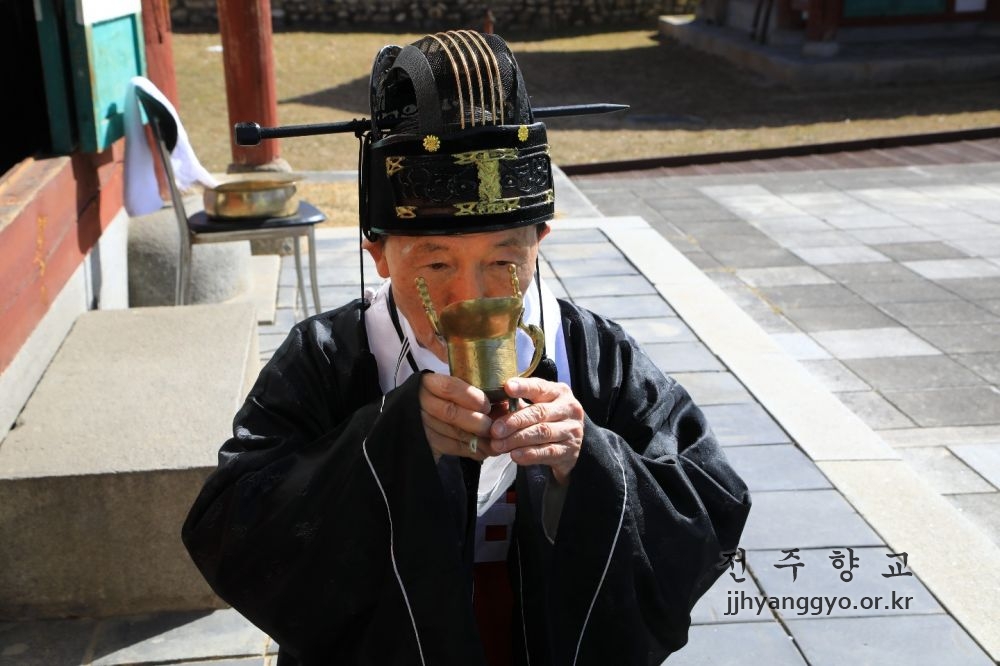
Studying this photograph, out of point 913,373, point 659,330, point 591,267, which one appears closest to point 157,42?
point 591,267

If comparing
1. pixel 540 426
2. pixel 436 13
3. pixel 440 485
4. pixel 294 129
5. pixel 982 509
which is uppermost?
pixel 294 129

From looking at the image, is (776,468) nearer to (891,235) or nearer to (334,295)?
(334,295)

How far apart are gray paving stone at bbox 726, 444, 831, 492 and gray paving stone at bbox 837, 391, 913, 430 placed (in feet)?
3.27

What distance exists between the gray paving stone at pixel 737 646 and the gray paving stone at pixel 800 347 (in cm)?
299

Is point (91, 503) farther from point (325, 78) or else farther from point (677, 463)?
point (325, 78)

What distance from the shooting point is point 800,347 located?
626 cm

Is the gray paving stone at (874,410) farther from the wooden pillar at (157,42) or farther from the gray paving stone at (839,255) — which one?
the wooden pillar at (157,42)

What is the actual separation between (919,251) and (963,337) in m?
1.95

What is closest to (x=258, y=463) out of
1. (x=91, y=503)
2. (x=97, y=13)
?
(x=91, y=503)

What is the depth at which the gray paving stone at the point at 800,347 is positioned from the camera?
6.11 meters

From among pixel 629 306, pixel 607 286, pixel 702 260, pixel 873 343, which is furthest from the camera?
pixel 702 260

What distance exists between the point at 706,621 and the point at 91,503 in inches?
71.5

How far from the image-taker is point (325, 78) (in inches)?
697

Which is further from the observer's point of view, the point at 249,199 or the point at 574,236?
the point at 574,236
